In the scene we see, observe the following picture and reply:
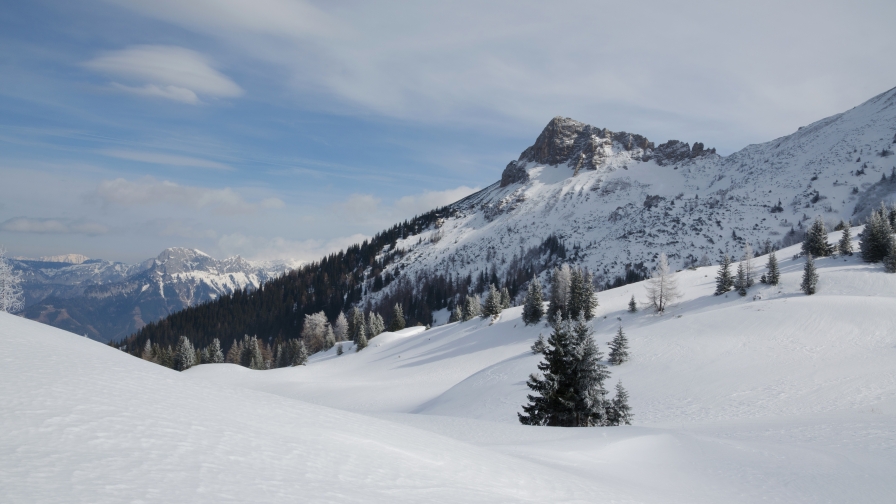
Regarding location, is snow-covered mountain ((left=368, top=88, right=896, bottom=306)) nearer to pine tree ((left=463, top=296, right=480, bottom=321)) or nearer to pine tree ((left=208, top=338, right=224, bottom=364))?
pine tree ((left=463, top=296, right=480, bottom=321))

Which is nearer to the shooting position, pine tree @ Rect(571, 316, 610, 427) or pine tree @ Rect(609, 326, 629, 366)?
pine tree @ Rect(571, 316, 610, 427)

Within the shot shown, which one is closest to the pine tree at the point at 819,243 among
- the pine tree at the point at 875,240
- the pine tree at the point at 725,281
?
the pine tree at the point at 875,240

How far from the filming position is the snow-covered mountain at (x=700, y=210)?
125 metres

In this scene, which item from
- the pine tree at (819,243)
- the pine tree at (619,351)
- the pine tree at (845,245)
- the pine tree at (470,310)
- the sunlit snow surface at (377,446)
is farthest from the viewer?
the pine tree at (470,310)

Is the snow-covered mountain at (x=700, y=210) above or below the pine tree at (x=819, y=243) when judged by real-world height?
above

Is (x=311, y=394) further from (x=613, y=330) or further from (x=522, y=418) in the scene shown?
(x=613, y=330)

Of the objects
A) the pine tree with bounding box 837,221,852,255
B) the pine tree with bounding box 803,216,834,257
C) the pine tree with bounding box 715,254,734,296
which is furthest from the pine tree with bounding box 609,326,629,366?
the pine tree with bounding box 837,221,852,255

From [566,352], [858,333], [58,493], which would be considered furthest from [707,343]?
[58,493]

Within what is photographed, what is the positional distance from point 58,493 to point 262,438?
236 centimetres

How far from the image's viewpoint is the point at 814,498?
741 cm

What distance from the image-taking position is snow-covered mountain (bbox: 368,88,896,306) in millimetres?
125375

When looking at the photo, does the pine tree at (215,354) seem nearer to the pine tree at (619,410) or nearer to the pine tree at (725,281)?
the pine tree at (619,410)

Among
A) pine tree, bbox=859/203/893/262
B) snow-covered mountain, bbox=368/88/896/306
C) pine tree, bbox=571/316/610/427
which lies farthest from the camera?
snow-covered mountain, bbox=368/88/896/306

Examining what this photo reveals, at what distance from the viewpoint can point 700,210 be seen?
145375 mm
